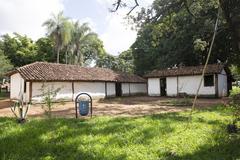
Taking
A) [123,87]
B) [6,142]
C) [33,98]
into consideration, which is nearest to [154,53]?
[123,87]

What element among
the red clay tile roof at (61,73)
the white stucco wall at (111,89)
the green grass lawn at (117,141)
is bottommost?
the green grass lawn at (117,141)

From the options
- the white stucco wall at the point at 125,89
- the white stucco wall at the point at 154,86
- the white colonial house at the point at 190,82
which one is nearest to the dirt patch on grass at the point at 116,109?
the white colonial house at the point at 190,82

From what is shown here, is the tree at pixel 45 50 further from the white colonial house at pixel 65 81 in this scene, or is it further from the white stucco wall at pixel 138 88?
the white stucco wall at pixel 138 88

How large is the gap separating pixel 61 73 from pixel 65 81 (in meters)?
1.03

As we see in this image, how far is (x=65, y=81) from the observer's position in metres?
26.0

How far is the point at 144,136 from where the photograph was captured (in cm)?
938

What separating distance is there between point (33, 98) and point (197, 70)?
16368 mm

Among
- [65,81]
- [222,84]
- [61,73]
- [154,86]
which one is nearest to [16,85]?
[61,73]

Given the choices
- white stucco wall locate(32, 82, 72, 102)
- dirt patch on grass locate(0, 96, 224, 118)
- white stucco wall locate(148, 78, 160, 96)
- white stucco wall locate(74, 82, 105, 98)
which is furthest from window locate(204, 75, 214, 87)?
white stucco wall locate(32, 82, 72, 102)

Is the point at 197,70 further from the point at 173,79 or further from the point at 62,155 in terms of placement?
the point at 62,155

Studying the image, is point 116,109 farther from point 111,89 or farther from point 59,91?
point 111,89

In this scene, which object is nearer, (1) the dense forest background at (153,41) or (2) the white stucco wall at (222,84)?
(1) the dense forest background at (153,41)

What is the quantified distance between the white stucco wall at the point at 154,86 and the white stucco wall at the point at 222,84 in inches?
281

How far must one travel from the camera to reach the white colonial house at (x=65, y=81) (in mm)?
23422
